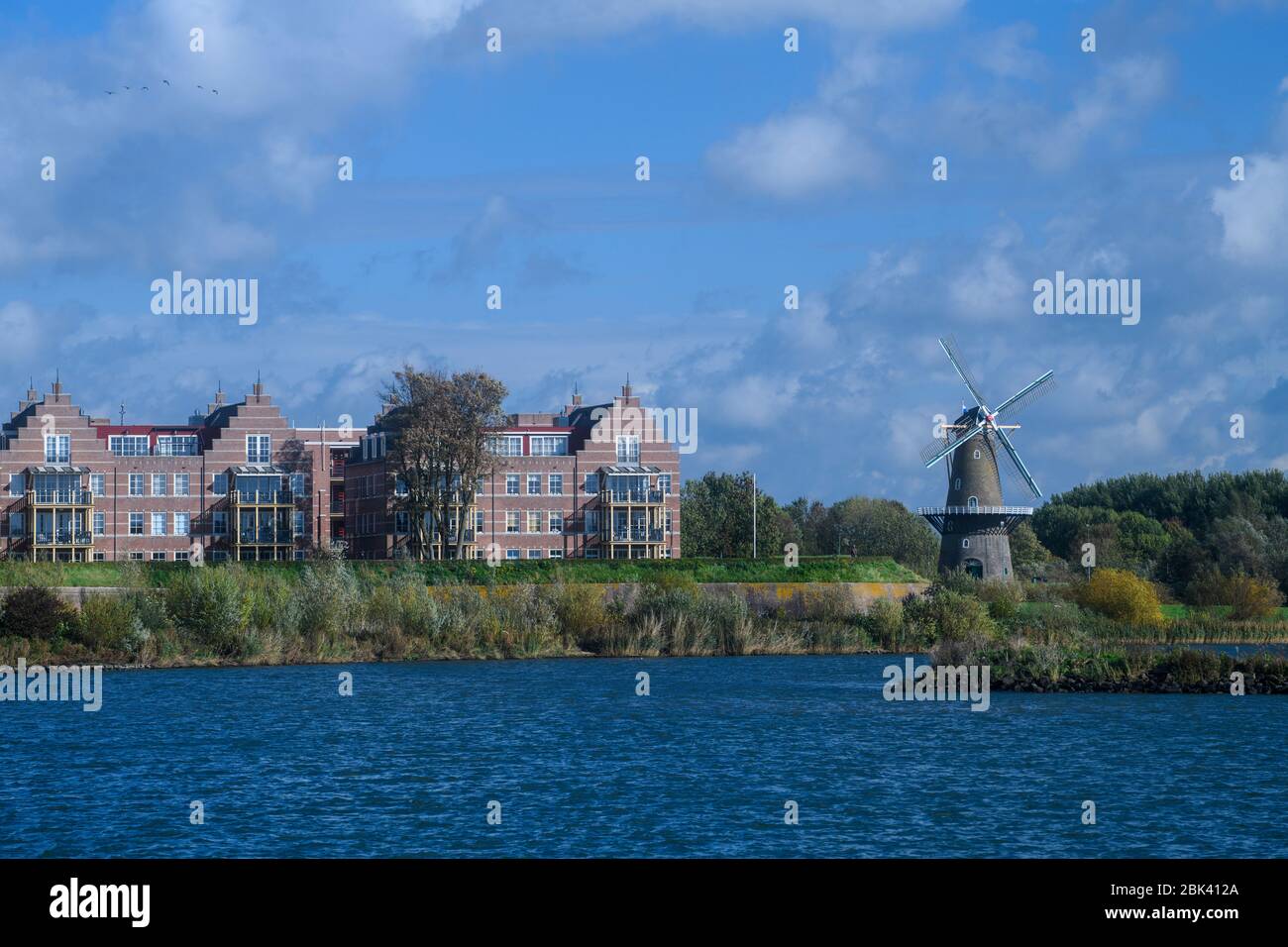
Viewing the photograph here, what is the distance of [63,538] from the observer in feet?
311

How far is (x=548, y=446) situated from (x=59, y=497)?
30.7 m

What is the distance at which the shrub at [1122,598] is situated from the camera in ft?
247

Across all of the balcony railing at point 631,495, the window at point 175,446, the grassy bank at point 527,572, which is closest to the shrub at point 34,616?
the grassy bank at point 527,572

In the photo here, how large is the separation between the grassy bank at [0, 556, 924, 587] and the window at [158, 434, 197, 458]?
885 inches

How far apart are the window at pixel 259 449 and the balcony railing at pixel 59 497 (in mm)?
10236

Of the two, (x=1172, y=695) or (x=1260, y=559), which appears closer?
(x=1172, y=695)

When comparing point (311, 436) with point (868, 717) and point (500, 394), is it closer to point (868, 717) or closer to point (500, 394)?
point (500, 394)

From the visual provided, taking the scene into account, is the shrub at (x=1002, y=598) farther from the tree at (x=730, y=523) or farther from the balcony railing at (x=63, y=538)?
the balcony railing at (x=63, y=538)

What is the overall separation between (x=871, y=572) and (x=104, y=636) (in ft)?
140

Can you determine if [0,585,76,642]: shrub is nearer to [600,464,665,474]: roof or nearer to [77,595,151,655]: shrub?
[77,595,151,655]: shrub

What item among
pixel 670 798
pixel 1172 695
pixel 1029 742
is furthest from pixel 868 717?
pixel 670 798

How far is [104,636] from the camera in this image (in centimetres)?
6062

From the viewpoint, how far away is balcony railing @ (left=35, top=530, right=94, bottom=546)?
309ft
